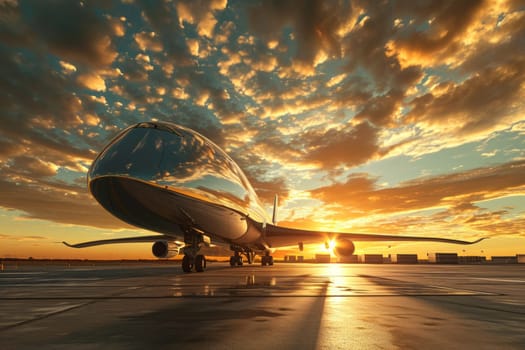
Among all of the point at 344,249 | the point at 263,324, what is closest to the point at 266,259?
the point at 344,249

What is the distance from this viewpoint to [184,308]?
17.9 feet

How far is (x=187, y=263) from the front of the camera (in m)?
16.7

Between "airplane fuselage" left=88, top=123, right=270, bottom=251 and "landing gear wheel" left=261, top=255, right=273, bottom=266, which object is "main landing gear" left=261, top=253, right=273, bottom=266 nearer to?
"landing gear wheel" left=261, top=255, right=273, bottom=266

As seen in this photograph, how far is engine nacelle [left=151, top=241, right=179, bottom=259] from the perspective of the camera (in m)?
16.6

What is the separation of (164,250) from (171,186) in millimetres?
5829

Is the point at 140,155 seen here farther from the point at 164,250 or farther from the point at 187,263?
the point at 187,263

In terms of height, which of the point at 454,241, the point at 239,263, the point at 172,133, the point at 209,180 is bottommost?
the point at 239,263

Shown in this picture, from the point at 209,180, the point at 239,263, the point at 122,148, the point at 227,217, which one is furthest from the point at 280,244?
the point at 122,148

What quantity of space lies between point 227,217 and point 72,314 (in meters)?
11.7

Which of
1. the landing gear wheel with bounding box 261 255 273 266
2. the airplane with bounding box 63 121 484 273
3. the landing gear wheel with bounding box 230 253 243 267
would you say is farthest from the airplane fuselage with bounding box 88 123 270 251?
the landing gear wheel with bounding box 261 255 273 266

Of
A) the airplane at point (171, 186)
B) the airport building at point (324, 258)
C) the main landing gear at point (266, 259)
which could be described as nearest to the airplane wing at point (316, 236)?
the main landing gear at point (266, 259)

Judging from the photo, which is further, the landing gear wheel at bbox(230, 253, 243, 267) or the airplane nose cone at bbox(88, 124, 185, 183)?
the landing gear wheel at bbox(230, 253, 243, 267)

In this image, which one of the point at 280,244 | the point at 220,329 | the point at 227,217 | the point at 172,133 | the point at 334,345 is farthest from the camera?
the point at 280,244

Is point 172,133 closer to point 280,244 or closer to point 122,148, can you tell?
point 122,148
